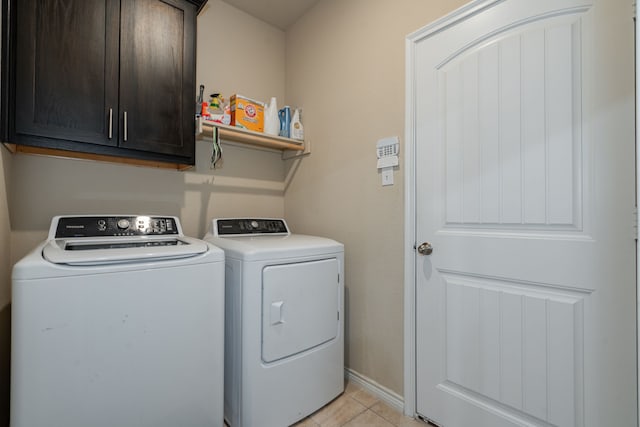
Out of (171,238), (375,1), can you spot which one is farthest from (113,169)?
(375,1)

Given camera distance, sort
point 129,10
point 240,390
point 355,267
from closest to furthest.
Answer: point 240,390
point 129,10
point 355,267

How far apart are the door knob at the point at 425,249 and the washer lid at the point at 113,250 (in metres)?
1.09


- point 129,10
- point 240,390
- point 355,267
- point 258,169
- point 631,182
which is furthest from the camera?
point 258,169

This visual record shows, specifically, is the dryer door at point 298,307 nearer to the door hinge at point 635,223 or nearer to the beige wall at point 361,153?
the beige wall at point 361,153

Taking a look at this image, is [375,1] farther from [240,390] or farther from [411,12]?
[240,390]

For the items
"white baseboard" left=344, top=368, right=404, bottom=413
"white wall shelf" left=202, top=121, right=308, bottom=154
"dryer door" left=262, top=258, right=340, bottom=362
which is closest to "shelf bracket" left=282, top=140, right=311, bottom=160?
"white wall shelf" left=202, top=121, right=308, bottom=154

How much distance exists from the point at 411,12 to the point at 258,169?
1.50 metres

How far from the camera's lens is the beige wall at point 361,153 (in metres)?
1.75

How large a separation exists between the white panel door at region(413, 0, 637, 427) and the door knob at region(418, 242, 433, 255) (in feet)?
0.09

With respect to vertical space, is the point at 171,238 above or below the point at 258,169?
below

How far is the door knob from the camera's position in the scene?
161 centimetres

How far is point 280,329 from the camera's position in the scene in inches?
60.6

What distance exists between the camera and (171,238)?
1660 mm

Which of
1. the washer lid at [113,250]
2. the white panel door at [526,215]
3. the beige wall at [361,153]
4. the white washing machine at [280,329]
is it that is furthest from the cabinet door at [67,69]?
the white panel door at [526,215]
